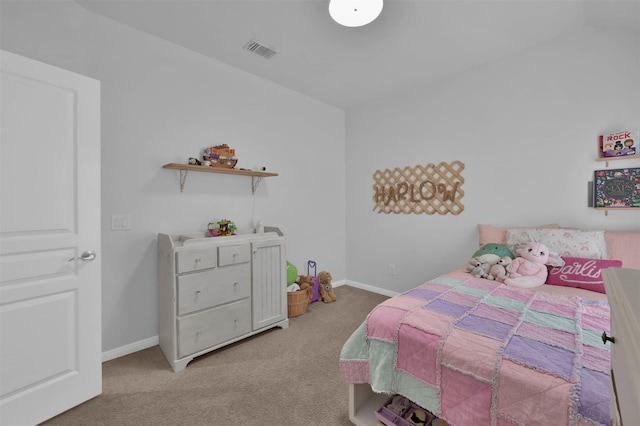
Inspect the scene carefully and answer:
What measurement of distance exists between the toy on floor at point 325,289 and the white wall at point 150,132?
2.39 ft

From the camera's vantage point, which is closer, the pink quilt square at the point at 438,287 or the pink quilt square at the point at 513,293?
the pink quilt square at the point at 513,293

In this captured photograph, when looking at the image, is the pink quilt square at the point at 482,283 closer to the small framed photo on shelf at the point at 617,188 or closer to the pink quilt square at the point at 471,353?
the pink quilt square at the point at 471,353

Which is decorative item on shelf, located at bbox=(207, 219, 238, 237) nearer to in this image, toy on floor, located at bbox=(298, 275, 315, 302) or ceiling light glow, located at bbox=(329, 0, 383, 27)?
toy on floor, located at bbox=(298, 275, 315, 302)

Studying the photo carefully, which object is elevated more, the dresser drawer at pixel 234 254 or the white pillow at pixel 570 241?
the white pillow at pixel 570 241

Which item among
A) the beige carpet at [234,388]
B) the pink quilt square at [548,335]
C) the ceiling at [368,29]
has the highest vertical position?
the ceiling at [368,29]

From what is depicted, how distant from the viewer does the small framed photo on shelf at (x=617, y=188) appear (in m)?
2.05

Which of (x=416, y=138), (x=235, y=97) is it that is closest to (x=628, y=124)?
(x=416, y=138)

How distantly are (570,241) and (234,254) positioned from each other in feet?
8.29

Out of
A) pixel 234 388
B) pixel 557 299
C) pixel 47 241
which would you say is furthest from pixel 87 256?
pixel 557 299

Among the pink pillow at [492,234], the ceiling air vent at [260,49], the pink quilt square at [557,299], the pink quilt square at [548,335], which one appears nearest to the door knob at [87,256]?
the ceiling air vent at [260,49]

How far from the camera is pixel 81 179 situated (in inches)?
63.0

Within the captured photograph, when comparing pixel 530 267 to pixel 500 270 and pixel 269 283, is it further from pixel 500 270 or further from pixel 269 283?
pixel 269 283

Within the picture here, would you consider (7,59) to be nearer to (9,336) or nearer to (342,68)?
(9,336)

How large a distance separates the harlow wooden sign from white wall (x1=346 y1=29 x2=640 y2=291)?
78mm
